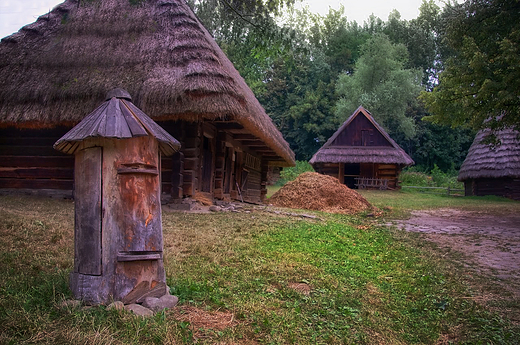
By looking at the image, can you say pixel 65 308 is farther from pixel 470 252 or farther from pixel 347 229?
pixel 347 229

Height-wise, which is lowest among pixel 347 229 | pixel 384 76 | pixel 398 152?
pixel 347 229

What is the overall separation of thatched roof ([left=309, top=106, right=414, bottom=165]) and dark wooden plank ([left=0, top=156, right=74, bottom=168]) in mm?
17218

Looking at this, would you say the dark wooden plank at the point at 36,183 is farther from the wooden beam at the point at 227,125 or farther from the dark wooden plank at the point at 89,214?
the dark wooden plank at the point at 89,214

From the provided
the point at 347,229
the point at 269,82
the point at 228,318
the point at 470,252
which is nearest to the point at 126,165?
the point at 228,318

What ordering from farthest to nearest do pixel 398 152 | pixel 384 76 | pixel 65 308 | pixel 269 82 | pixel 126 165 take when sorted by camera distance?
pixel 269 82, pixel 384 76, pixel 398 152, pixel 126 165, pixel 65 308

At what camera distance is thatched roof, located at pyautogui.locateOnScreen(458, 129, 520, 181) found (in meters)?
20.9

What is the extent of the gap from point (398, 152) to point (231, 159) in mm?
15256

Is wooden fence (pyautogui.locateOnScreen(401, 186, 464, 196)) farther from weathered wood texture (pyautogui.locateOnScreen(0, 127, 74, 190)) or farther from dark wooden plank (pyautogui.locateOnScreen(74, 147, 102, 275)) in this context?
dark wooden plank (pyautogui.locateOnScreen(74, 147, 102, 275))

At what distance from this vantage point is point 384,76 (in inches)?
1438

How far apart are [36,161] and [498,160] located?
69.3ft

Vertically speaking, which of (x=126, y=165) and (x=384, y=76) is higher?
(x=384, y=76)

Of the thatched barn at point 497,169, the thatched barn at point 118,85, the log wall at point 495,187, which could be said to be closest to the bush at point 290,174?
the log wall at point 495,187

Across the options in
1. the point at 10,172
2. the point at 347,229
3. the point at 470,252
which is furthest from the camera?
the point at 10,172

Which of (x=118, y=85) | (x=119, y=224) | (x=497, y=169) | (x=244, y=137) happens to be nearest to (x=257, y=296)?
(x=119, y=224)
